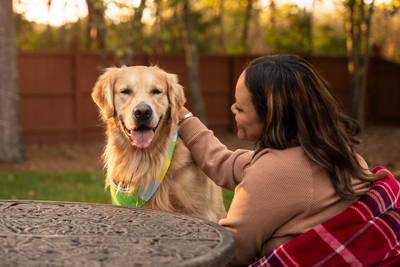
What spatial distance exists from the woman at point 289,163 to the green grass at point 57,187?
114 inches

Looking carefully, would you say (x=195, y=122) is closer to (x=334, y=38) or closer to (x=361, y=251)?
(x=361, y=251)

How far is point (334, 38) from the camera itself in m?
16.1

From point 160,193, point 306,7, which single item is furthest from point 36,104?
point 306,7

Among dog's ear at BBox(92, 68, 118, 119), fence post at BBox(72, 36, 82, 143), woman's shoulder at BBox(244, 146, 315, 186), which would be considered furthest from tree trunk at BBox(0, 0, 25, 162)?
woman's shoulder at BBox(244, 146, 315, 186)

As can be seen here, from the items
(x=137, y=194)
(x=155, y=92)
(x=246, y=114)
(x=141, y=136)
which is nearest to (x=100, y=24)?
(x=155, y=92)

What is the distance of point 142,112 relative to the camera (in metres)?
2.68

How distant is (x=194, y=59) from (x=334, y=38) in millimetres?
8116

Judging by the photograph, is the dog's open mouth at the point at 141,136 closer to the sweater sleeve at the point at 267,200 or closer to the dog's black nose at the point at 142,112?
the dog's black nose at the point at 142,112

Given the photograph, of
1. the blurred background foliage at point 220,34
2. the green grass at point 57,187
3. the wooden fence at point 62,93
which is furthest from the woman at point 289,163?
the blurred background foliage at point 220,34

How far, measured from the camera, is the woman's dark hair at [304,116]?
1762mm

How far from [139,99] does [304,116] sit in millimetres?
1308

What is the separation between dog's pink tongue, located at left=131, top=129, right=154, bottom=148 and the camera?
273cm

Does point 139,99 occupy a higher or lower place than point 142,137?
higher

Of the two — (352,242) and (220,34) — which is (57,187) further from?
(220,34)
